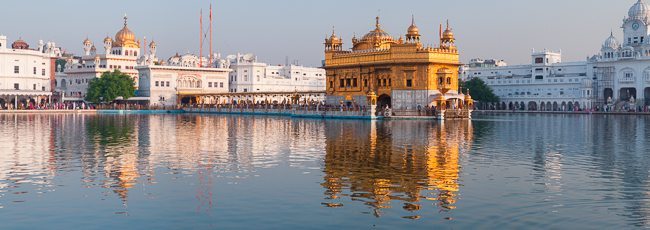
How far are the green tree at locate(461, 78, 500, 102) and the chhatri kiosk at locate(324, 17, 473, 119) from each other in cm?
4532

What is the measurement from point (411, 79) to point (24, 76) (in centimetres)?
5573

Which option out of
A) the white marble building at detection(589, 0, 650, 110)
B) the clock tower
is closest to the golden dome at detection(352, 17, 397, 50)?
the white marble building at detection(589, 0, 650, 110)

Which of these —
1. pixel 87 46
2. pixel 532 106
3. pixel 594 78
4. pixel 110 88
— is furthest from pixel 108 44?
pixel 594 78

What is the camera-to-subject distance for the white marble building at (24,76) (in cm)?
9069

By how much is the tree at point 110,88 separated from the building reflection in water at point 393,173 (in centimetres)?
6917

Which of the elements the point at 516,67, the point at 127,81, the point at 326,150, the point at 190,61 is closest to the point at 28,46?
the point at 127,81

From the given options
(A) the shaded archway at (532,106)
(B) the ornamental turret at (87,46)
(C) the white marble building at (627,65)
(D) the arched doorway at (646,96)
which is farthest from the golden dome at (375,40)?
(B) the ornamental turret at (87,46)

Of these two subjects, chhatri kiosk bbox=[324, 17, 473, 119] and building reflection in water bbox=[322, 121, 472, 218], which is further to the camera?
chhatri kiosk bbox=[324, 17, 473, 119]

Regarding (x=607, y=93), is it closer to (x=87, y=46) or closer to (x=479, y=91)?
(x=479, y=91)

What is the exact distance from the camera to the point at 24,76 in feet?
306

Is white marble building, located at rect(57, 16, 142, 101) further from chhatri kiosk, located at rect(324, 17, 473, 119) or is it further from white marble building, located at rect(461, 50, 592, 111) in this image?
white marble building, located at rect(461, 50, 592, 111)

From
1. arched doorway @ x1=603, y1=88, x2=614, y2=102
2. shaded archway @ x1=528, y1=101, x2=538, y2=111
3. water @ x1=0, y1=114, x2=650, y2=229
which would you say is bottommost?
water @ x1=0, y1=114, x2=650, y2=229

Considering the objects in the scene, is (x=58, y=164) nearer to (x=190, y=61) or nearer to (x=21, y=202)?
(x=21, y=202)

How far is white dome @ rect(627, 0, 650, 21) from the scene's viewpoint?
109 m
